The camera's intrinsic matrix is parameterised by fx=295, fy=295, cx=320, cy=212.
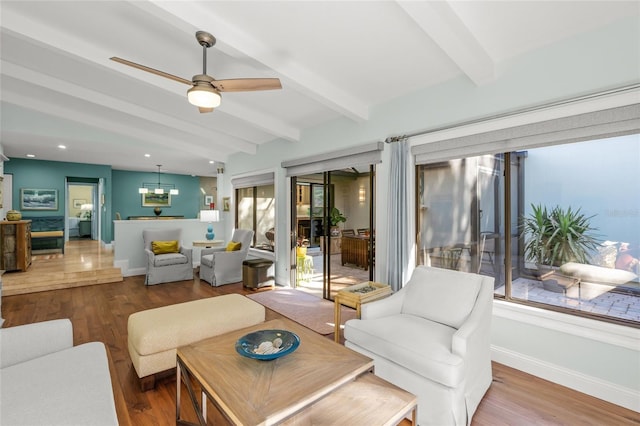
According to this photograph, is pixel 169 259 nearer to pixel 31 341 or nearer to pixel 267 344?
pixel 31 341

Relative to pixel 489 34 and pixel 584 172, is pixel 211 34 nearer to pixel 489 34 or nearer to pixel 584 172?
pixel 489 34

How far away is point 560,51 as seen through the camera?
8.09 feet

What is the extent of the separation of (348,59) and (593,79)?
2041 mm

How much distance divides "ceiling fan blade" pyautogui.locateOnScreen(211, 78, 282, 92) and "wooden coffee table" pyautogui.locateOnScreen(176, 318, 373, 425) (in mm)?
2115

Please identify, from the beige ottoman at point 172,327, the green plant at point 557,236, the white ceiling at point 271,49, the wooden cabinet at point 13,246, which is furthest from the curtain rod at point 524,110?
the wooden cabinet at point 13,246

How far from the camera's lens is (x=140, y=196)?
9953mm

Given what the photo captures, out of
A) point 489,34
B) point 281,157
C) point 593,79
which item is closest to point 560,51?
point 593,79

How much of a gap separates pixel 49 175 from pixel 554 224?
35.6ft

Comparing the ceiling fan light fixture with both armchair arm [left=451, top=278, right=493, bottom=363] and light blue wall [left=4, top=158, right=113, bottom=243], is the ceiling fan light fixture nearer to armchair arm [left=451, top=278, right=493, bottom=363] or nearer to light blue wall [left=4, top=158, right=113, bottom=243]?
armchair arm [left=451, top=278, right=493, bottom=363]

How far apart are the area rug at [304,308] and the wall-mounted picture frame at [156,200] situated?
278 inches

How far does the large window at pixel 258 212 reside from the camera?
21.1 ft

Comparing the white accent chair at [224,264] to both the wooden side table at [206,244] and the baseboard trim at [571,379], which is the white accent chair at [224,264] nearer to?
the wooden side table at [206,244]

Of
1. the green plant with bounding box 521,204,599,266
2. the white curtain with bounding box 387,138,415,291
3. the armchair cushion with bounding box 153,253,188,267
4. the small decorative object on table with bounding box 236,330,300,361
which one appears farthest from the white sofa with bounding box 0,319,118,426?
the armchair cushion with bounding box 153,253,188,267

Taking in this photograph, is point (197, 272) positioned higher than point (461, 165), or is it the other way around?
point (461, 165)
